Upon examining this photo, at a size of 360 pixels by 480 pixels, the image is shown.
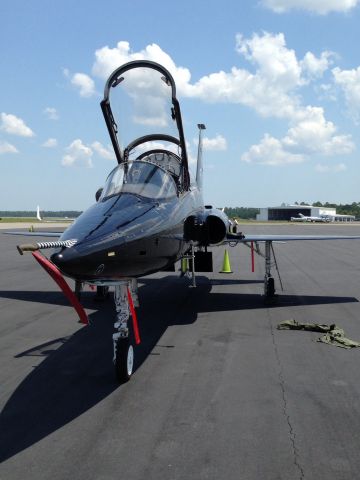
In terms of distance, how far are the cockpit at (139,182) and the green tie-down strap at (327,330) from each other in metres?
3.36

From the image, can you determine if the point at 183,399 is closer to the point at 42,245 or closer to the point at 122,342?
the point at 122,342

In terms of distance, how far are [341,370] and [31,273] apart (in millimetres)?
14488

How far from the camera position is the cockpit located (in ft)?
23.6

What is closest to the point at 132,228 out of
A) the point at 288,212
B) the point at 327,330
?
the point at 327,330

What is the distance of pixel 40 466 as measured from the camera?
12.5 feet

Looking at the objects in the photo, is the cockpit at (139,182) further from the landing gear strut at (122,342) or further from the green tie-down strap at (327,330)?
the green tie-down strap at (327,330)

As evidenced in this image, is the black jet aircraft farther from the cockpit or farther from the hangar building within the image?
the hangar building

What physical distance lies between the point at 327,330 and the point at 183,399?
162 inches

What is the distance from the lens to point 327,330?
329 inches

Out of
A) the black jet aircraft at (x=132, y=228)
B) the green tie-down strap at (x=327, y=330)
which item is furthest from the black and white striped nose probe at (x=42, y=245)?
the green tie-down strap at (x=327, y=330)

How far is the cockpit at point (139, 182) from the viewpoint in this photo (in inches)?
283

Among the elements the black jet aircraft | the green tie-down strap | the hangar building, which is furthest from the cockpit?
the hangar building

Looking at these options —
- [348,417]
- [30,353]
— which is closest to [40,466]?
[348,417]

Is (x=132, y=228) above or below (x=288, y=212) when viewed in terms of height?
above
